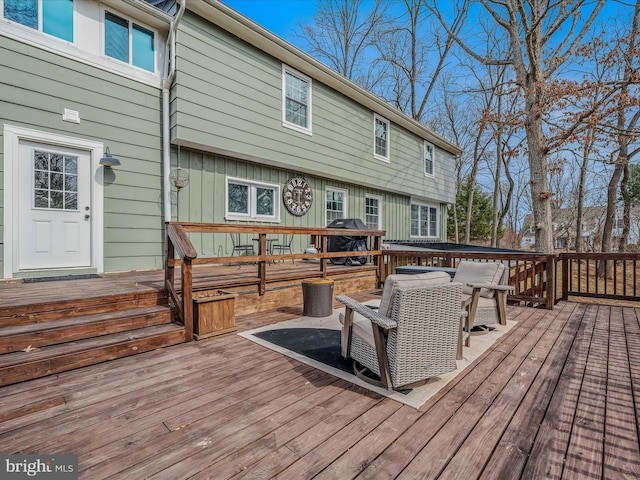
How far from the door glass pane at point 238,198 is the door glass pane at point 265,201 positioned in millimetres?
286

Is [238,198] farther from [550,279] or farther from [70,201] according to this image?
[550,279]

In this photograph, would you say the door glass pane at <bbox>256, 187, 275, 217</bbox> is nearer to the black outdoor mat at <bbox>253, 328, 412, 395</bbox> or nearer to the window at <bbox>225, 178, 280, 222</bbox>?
the window at <bbox>225, 178, 280, 222</bbox>

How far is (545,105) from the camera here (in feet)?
25.1

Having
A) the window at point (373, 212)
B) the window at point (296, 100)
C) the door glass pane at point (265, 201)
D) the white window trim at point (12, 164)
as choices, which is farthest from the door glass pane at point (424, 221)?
the white window trim at point (12, 164)

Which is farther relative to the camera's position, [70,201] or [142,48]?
[142,48]

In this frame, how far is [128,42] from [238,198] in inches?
125

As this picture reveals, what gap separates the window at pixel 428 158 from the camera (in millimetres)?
11870

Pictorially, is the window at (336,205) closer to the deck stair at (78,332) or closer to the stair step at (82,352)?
the deck stair at (78,332)

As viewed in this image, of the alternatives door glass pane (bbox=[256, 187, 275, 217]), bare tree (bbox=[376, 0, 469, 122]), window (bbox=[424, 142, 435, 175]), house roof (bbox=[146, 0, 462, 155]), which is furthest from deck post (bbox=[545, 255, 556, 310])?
bare tree (bbox=[376, 0, 469, 122])

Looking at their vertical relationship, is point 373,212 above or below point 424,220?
above

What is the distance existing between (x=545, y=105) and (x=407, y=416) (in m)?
8.55

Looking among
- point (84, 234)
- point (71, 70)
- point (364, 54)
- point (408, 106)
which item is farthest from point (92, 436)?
point (408, 106)

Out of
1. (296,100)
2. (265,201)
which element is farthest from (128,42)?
(265,201)

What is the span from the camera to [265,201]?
23.8 feet
